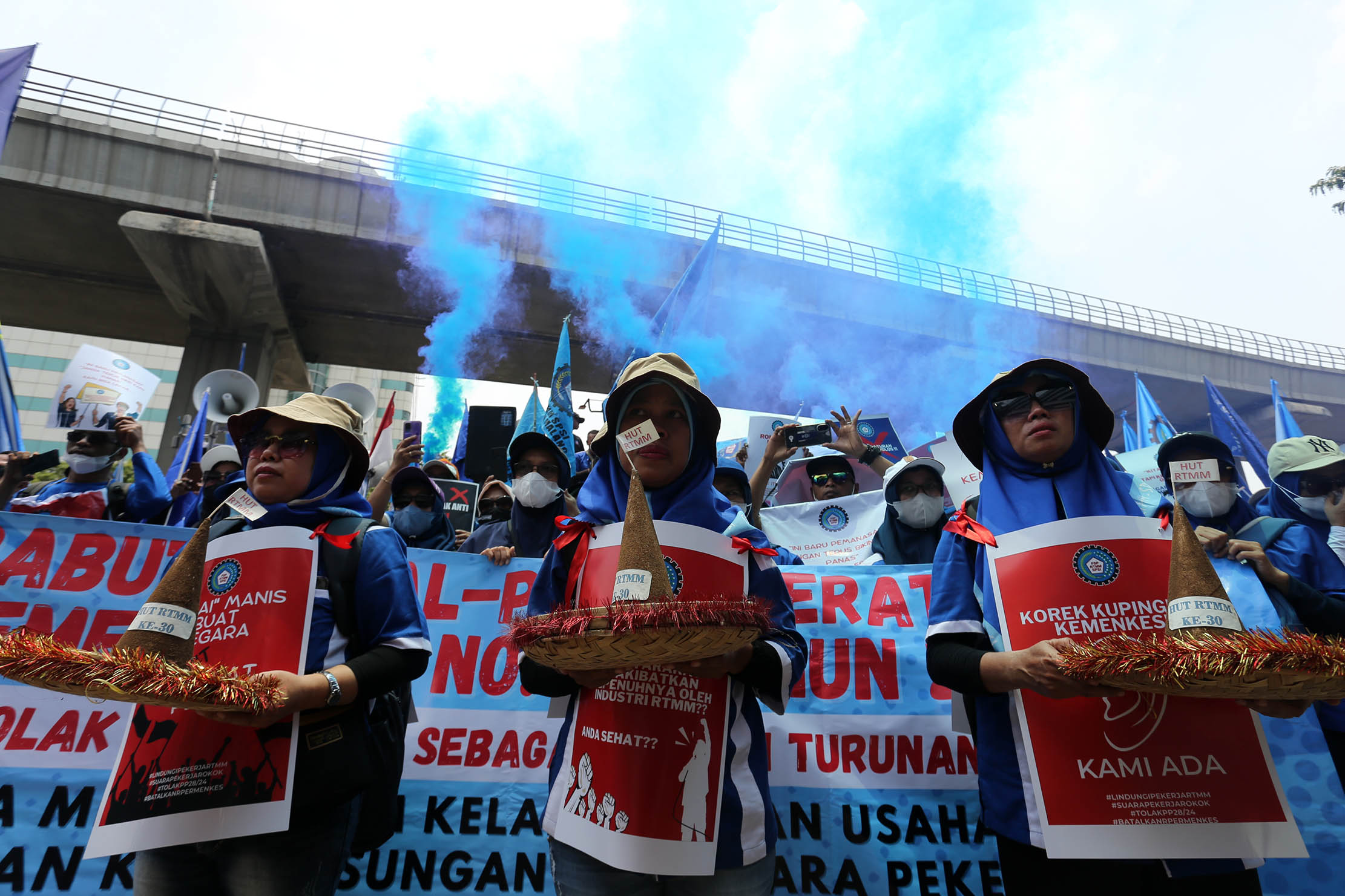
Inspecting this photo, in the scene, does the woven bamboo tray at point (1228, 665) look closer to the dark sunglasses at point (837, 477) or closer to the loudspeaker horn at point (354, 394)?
the dark sunglasses at point (837, 477)

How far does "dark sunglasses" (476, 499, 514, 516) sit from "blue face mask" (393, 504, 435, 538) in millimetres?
423

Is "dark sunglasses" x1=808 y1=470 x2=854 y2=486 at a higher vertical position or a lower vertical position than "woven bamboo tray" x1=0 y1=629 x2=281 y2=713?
higher

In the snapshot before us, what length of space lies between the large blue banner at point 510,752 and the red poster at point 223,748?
2.93ft

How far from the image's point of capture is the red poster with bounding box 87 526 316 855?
198 centimetres

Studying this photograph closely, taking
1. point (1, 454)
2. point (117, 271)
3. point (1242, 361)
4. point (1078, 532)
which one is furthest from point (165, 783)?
point (1242, 361)

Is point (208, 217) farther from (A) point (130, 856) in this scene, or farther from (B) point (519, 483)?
(A) point (130, 856)

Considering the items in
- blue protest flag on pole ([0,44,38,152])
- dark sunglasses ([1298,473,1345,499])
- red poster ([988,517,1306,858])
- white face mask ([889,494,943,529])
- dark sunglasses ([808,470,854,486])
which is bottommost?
red poster ([988,517,1306,858])

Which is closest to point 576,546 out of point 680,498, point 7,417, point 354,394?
point 680,498

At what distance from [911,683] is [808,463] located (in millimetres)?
3159

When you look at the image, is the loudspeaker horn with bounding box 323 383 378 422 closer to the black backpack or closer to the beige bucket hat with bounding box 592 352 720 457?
the black backpack

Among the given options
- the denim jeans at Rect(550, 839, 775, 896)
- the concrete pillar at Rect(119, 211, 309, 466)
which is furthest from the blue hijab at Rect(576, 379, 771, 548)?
the concrete pillar at Rect(119, 211, 309, 466)

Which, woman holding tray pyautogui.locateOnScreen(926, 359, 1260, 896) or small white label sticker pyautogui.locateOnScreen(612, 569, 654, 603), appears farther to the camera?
woman holding tray pyautogui.locateOnScreen(926, 359, 1260, 896)

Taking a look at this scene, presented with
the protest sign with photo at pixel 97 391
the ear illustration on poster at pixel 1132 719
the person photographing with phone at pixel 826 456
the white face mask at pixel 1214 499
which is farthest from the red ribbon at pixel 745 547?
the protest sign with photo at pixel 97 391

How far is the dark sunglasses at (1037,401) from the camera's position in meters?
2.29
